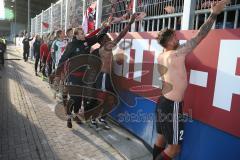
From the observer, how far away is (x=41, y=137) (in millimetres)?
5965

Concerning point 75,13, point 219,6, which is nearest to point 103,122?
point 219,6

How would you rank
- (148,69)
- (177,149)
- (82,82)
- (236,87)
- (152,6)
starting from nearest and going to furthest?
(236,87) → (177,149) → (148,69) → (152,6) → (82,82)

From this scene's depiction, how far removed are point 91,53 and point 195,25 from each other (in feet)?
7.95

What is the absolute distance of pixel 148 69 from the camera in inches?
218

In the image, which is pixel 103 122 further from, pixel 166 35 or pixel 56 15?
pixel 56 15

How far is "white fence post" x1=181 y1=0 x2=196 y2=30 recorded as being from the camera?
4.85 meters

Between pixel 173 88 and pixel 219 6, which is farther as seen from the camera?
pixel 173 88

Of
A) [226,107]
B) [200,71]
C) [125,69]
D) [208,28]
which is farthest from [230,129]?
[125,69]

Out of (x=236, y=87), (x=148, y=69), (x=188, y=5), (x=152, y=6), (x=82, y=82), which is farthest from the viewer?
(x=82, y=82)

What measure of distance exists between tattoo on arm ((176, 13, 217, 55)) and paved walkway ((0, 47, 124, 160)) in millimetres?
2079

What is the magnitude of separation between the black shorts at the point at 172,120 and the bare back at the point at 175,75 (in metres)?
0.09

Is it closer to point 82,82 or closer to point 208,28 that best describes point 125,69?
point 82,82

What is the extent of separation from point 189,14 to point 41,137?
10.8 feet

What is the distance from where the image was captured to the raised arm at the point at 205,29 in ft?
11.7
